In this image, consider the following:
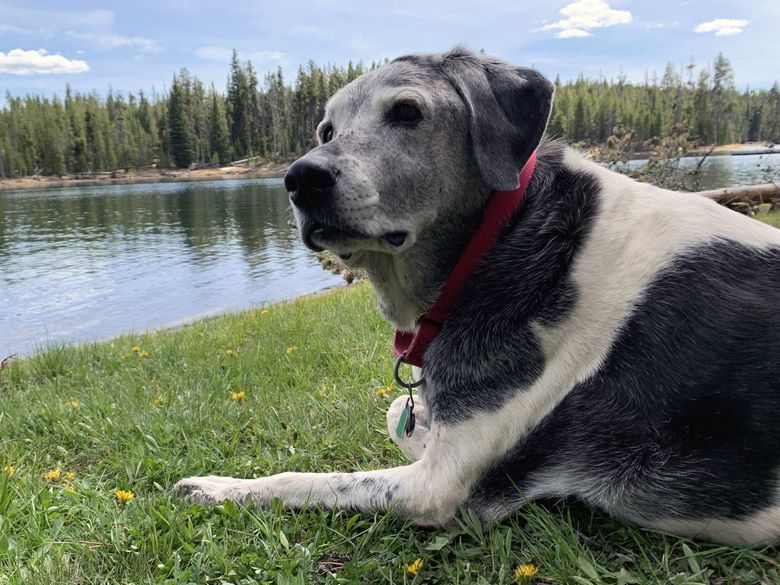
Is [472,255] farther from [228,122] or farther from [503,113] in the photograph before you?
[228,122]

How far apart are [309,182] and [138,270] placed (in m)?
22.4

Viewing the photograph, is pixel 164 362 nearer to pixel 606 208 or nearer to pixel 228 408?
pixel 228 408

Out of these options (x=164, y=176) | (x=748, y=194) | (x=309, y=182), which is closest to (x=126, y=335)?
(x=309, y=182)

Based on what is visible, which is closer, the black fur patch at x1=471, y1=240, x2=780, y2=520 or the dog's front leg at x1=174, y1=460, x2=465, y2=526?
the black fur patch at x1=471, y1=240, x2=780, y2=520

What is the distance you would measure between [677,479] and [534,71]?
1.82 metres

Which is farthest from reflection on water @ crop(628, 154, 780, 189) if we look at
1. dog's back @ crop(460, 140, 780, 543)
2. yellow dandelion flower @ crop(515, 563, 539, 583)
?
yellow dandelion flower @ crop(515, 563, 539, 583)

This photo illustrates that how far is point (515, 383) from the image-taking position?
2338mm

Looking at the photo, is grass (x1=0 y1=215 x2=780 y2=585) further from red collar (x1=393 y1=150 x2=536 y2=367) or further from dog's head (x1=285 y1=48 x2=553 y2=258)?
dog's head (x1=285 y1=48 x2=553 y2=258)

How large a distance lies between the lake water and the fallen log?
331 cm

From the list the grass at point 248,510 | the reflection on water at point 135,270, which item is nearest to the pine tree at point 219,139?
the reflection on water at point 135,270

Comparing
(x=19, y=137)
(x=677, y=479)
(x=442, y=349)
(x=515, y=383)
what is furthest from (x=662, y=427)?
(x=19, y=137)

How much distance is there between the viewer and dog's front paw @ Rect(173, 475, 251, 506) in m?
2.67

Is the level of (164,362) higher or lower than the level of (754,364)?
lower

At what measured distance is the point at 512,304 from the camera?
2426mm
